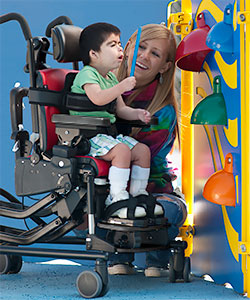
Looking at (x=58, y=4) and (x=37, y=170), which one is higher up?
(x=58, y=4)

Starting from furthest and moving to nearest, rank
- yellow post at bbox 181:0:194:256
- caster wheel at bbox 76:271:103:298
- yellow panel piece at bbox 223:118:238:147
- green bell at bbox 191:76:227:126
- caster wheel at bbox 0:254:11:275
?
yellow post at bbox 181:0:194:256
caster wheel at bbox 0:254:11:275
green bell at bbox 191:76:227:126
yellow panel piece at bbox 223:118:238:147
caster wheel at bbox 76:271:103:298

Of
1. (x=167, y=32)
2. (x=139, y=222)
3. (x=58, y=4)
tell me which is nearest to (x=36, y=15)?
(x=58, y=4)

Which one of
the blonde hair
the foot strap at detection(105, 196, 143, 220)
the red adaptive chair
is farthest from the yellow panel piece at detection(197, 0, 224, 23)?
the foot strap at detection(105, 196, 143, 220)

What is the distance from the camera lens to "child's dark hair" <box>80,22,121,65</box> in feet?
A: 8.36

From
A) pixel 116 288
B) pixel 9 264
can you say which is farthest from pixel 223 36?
pixel 9 264

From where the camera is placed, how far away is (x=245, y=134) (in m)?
2.30

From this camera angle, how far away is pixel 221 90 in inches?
100.0

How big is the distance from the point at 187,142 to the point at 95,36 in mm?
763

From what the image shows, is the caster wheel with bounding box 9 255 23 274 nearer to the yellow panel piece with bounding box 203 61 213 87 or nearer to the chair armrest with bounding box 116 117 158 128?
the chair armrest with bounding box 116 117 158 128

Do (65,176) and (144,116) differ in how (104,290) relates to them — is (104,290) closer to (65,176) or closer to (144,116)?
(65,176)

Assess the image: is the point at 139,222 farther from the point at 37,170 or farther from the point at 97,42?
the point at 97,42

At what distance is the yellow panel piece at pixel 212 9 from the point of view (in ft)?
8.35

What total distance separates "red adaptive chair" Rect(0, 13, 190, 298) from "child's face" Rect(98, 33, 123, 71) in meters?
0.12

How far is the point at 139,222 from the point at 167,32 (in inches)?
39.4
